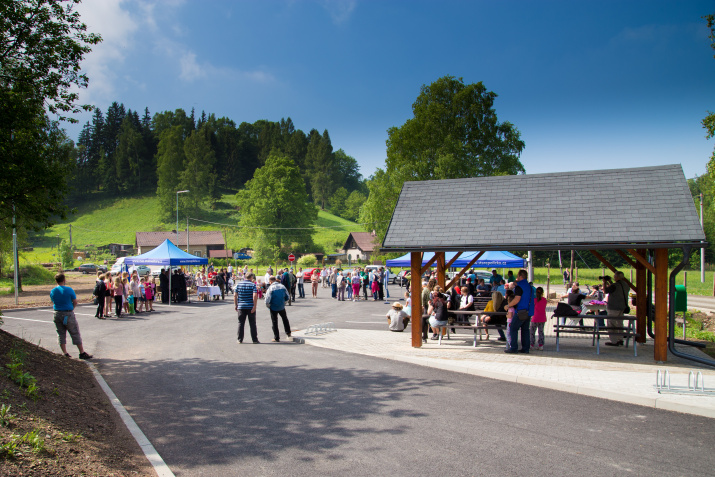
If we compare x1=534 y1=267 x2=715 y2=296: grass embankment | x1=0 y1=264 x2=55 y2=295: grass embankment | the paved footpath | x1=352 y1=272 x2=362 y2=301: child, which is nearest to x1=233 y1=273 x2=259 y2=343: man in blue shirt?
the paved footpath

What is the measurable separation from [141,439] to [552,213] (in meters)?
9.74

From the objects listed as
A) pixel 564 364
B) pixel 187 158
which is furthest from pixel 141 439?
pixel 187 158

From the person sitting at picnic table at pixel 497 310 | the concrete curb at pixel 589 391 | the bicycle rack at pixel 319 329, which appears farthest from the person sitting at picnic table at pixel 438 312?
the bicycle rack at pixel 319 329

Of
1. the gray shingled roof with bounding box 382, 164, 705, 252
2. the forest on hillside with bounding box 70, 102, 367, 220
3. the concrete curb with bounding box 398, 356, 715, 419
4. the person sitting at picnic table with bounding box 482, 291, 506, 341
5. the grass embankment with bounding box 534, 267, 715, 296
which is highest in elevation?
the forest on hillside with bounding box 70, 102, 367, 220

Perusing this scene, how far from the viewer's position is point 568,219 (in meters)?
11.4

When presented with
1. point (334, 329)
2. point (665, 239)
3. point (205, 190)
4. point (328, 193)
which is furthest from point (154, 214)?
point (665, 239)

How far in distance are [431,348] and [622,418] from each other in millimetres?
5794

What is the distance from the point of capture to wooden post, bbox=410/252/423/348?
39.4 feet

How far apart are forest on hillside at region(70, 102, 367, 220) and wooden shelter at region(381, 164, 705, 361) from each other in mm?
93402

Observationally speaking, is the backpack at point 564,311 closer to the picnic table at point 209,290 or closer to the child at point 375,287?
the child at point 375,287

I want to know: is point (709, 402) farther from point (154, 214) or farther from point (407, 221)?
point (154, 214)

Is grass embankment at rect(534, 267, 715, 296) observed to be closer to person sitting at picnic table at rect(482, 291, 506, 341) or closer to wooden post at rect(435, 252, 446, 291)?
wooden post at rect(435, 252, 446, 291)

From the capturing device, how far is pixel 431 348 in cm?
1205

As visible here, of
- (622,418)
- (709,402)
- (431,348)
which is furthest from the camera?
(431,348)
